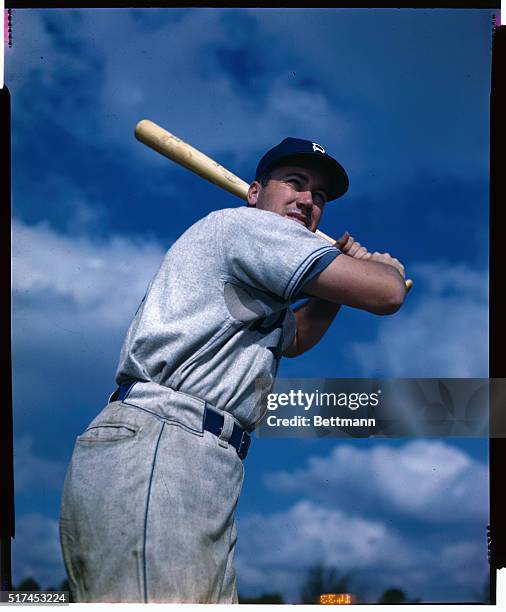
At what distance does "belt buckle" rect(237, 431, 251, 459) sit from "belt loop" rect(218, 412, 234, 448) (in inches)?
3.1

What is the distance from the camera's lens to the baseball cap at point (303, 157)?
2.97 metres

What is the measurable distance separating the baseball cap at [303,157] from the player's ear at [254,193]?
0.07 meters

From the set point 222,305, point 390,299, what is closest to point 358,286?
point 390,299

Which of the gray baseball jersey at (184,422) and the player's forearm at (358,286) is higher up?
the player's forearm at (358,286)

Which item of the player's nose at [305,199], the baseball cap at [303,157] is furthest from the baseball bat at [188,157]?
the player's nose at [305,199]

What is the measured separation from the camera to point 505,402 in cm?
382

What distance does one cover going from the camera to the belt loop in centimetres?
243

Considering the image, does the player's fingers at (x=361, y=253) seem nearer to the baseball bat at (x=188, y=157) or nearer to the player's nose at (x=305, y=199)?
the player's nose at (x=305, y=199)

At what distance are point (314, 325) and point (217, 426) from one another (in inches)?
37.1

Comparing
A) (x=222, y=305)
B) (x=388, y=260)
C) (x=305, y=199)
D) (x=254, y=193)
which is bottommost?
(x=222, y=305)

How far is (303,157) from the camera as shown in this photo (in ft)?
9.82

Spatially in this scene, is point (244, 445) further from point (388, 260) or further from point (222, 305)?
point (388, 260)

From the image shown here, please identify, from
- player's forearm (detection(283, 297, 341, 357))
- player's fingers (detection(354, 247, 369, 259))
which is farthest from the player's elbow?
player's forearm (detection(283, 297, 341, 357))

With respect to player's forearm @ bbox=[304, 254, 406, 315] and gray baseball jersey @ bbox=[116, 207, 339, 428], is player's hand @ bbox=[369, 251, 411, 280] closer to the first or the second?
player's forearm @ bbox=[304, 254, 406, 315]
